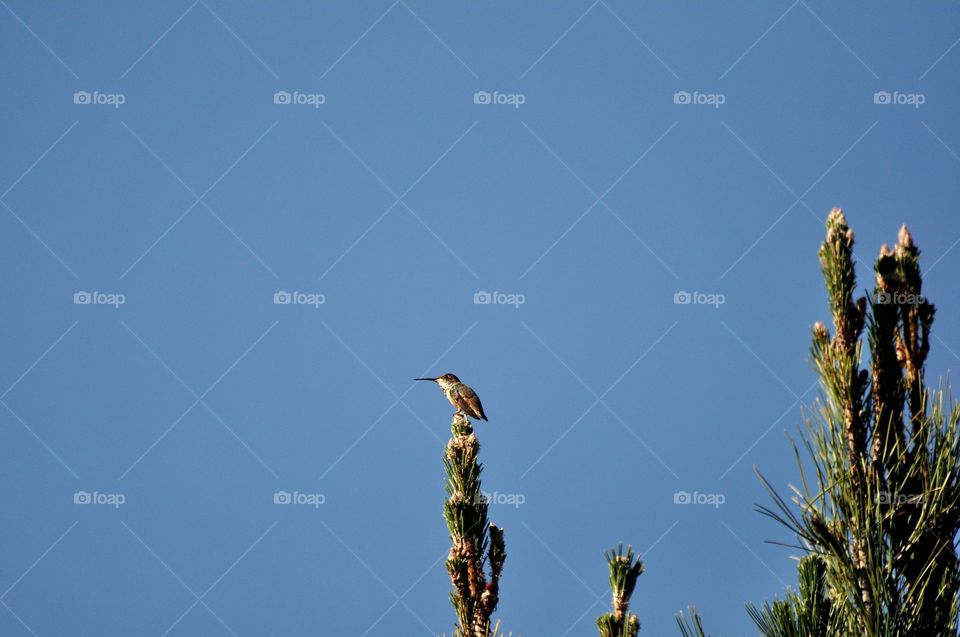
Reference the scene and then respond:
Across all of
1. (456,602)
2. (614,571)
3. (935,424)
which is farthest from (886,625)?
(456,602)

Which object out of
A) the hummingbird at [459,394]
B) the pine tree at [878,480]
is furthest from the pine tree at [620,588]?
the hummingbird at [459,394]

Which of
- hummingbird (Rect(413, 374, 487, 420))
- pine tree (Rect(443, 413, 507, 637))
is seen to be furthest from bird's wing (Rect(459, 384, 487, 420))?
pine tree (Rect(443, 413, 507, 637))

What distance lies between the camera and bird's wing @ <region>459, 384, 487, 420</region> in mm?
8703

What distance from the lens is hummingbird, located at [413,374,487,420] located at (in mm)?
8656

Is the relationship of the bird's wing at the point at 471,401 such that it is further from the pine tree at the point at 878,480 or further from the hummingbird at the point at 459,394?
the pine tree at the point at 878,480

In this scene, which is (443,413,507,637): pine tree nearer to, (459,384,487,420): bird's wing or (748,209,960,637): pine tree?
(748,209,960,637): pine tree

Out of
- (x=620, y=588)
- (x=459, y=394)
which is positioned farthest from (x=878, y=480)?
(x=459, y=394)

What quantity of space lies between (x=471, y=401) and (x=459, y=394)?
161mm

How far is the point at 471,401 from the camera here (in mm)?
8758

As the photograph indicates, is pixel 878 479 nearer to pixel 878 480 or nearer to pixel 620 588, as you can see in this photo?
pixel 878 480

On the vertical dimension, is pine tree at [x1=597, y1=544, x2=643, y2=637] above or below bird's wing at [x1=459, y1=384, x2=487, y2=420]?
below

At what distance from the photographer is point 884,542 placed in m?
4.54

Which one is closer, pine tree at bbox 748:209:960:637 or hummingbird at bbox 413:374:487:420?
pine tree at bbox 748:209:960:637

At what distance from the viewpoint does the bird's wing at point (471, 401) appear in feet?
28.6
